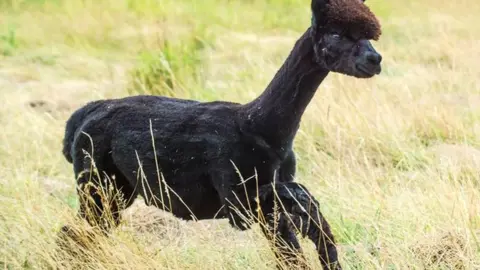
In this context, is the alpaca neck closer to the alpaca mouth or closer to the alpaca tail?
the alpaca mouth

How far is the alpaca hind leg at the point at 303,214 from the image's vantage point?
3.27 m

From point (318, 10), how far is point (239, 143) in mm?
622

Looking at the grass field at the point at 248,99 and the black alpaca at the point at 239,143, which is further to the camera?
the grass field at the point at 248,99

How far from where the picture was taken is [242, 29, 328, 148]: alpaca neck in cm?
336

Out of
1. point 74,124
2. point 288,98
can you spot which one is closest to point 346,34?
point 288,98

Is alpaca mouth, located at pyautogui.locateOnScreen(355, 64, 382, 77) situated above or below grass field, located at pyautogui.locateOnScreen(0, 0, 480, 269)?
above

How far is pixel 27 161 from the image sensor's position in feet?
20.4

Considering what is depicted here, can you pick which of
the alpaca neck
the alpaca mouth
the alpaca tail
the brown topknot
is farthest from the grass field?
the brown topknot

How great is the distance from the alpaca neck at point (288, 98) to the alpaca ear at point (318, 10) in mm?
103

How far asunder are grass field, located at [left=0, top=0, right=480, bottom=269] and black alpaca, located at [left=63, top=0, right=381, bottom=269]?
1.12 ft

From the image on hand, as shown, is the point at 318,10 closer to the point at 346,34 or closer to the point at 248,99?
the point at 346,34

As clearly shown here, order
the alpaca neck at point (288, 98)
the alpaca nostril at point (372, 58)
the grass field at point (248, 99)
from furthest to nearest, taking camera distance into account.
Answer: the grass field at point (248, 99)
the alpaca neck at point (288, 98)
the alpaca nostril at point (372, 58)

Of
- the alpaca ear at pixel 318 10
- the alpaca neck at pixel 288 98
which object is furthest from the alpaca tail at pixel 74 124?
the alpaca ear at pixel 318 10

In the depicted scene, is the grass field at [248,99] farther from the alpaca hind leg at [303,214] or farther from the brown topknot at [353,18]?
the brown topknot at [353,18]
